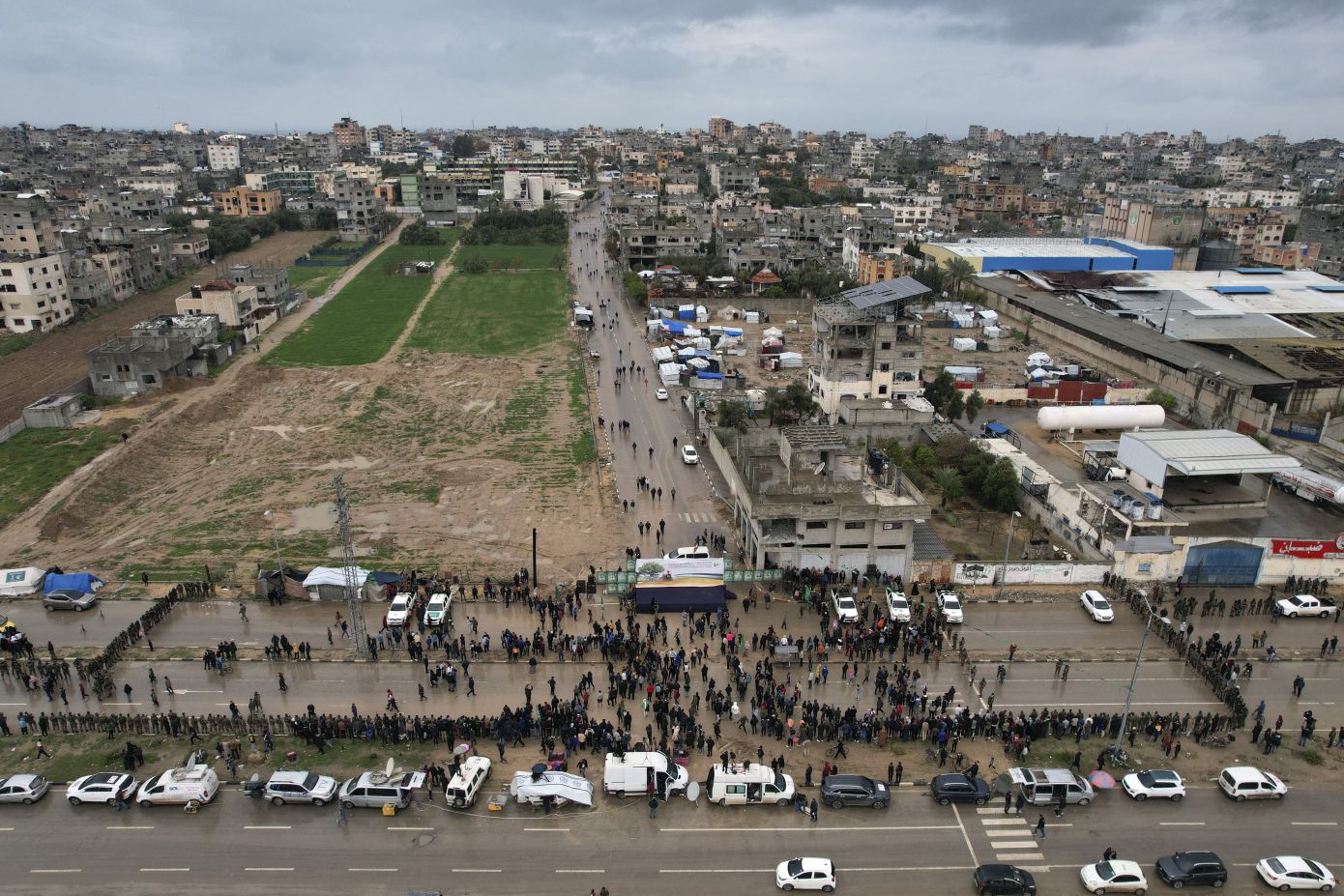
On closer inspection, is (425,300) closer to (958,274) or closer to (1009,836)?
(958,274)

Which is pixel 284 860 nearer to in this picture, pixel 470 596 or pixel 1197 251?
pixel 470 596

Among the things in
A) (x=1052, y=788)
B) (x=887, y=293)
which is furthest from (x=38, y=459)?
(x=1052, y=788)

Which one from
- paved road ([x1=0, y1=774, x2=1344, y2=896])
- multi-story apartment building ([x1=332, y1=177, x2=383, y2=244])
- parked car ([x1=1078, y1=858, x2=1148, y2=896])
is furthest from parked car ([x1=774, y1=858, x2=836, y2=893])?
multi-story apartment building ([x1=332, y1=177, x2=383, y2=244])

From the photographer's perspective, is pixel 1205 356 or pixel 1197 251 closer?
pixel 1205 356

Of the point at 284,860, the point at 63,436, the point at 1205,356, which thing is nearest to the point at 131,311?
the point at 63,436

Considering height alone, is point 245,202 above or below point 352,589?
above

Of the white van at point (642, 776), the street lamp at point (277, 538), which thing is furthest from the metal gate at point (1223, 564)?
the street lamp at point (277, 538)
